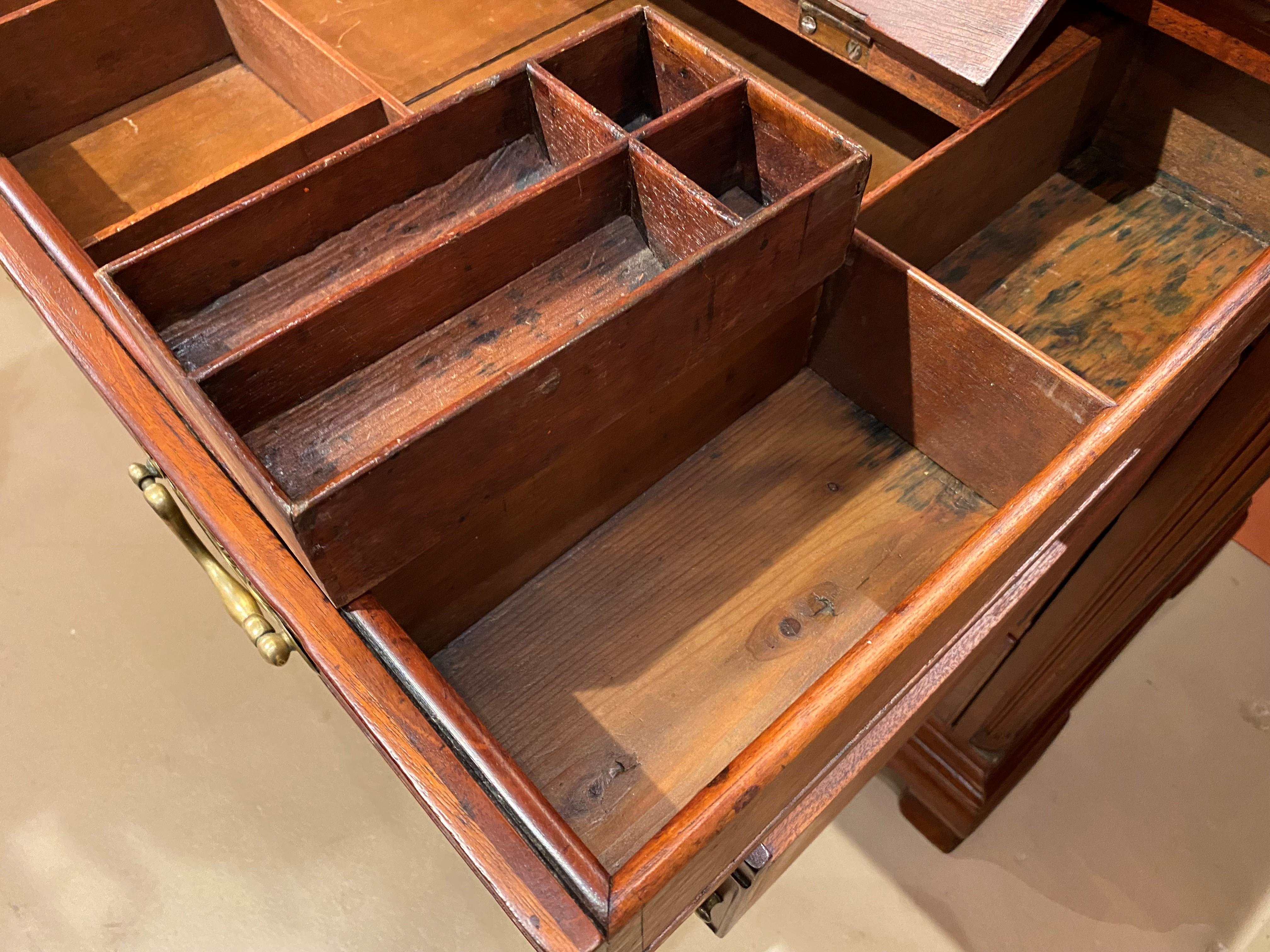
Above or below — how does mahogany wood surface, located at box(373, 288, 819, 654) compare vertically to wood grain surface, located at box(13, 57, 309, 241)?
below

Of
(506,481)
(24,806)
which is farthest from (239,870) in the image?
(506,481)

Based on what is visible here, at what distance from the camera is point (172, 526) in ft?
2.74

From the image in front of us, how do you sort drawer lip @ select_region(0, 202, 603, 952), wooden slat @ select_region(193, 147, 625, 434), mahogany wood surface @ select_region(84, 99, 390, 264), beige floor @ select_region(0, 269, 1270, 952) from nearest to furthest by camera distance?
drawer lip @ select_region(0, 202, 603, 952) → wooden slat @ select_region(193, 147, 625, 434) → mahogany wood surface @ select_region(84, 99, 390, 264) → beige floor @ select_region(0, 269, 1270, 952)

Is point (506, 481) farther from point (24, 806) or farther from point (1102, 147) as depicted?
point (24, 806)

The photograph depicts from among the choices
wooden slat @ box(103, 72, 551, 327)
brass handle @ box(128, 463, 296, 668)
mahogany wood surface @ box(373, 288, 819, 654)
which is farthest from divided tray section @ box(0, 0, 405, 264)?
mahogany wood surface @ box(373, 288, 819, 654)

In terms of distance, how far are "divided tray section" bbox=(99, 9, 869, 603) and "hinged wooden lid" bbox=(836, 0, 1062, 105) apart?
0.20 meters

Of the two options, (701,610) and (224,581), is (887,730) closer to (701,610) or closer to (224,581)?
A: (701,610)

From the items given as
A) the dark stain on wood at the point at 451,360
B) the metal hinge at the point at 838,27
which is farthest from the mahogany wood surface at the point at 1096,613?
the dark stain on wood at the point at 451,360

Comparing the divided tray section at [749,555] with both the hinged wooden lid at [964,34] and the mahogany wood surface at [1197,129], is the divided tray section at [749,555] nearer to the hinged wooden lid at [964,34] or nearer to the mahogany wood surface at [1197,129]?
the hinged wooden lid at [964,34]

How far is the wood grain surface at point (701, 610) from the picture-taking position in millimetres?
729

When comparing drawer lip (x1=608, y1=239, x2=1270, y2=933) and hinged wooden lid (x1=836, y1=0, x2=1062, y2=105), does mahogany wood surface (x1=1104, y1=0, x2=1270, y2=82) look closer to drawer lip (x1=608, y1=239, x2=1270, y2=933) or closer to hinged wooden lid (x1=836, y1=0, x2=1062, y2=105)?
hinged wooden lid (x1=836, y1=0, x2=1062, y2=105)

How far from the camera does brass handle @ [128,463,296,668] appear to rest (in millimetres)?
755

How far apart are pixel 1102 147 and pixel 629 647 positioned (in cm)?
76

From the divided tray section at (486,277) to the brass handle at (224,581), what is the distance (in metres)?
0.15
